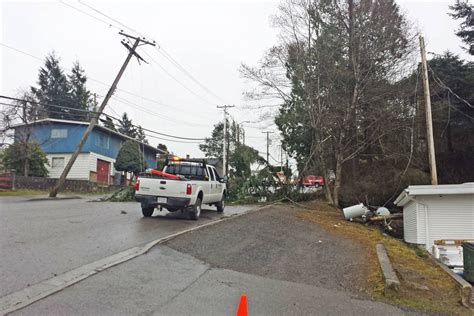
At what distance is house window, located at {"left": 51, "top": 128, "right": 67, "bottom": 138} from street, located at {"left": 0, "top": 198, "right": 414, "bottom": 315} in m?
27.2

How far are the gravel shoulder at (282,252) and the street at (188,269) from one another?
23 mm

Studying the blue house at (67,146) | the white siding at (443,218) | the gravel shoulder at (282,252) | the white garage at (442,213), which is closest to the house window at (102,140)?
the blue house at (67,146)

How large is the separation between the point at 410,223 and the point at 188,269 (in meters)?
13.6

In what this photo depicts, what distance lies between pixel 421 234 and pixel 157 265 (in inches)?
505

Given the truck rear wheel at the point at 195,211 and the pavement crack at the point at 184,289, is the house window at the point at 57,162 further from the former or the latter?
the pavement crack at the point at 184,289

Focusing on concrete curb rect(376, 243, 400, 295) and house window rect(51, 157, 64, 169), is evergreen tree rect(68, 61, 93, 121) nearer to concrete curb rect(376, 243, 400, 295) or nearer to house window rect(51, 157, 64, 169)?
house window rect(51, 157, 64, 169)

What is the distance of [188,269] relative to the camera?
7.30 m

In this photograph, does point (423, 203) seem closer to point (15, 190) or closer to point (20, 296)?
point (20, 296)

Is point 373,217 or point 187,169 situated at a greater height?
point 187,169

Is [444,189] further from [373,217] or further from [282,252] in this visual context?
[282,252]

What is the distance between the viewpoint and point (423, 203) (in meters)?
16.4

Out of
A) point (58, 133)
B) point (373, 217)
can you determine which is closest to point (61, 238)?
point (373, 217)

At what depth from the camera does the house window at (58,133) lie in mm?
37375

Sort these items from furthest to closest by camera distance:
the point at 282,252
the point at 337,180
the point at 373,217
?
the point at 337,180
the point at 373,217
the point at 282,252
